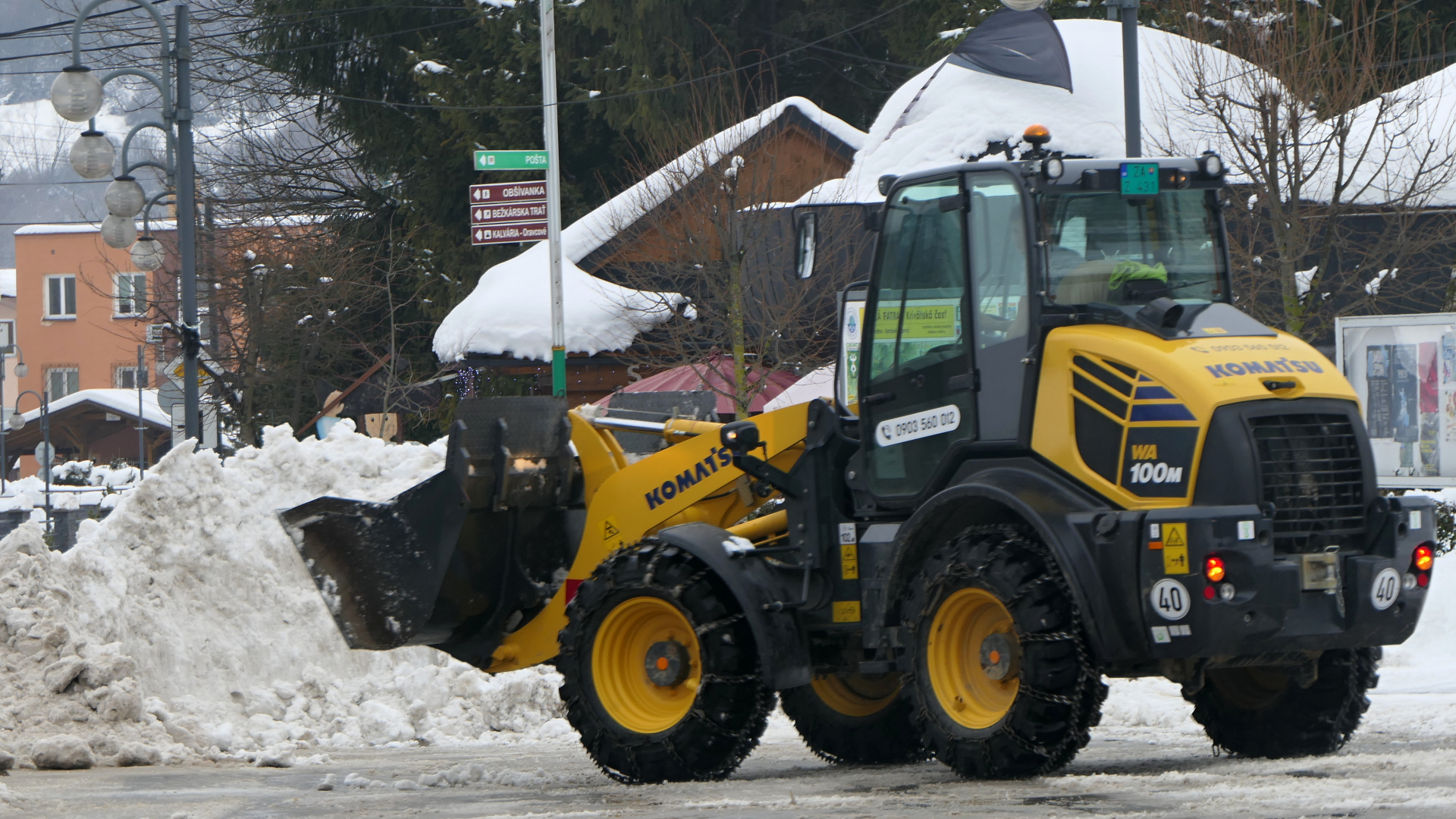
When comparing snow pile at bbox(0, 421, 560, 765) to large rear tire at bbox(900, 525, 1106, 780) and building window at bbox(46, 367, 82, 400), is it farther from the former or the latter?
building window at bbox(46, 367, 82, 400)

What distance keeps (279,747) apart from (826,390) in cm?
1102

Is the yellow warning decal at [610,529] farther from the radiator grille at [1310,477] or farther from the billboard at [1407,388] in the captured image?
the billboard at [1407,388]

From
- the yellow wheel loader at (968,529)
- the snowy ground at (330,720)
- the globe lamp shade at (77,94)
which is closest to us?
the yellow wheel loader at (968,529)

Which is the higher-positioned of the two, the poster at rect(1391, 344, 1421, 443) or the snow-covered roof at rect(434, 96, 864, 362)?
the snow-covered roof at rect(434, 96, 864, 362)

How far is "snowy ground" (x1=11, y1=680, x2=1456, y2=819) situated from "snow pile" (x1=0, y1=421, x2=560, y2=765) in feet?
1.61

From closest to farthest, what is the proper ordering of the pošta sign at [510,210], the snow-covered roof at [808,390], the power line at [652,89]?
1. the snow-covered roof at [808,390]
2. the pošta sign at [510,210]
3. the power line at [652,89]

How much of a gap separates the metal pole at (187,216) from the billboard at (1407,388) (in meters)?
11.9

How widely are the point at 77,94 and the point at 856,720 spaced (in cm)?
1264

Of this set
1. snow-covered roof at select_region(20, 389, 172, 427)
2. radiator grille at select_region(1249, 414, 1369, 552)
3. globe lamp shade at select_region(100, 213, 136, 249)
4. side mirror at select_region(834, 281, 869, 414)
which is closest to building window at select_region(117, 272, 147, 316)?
snow-covered roof at select_region(20, 389, 172, 427)

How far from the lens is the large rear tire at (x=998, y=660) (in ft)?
21.9

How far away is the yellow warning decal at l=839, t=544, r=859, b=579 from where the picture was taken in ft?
25.9

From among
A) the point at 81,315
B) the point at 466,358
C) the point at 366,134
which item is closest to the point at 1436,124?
the point at 466,358

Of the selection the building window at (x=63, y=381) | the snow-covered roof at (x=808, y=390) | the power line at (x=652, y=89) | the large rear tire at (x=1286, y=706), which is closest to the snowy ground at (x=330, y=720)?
the large rear tire at (x=1286, y=706)

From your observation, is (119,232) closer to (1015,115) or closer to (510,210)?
(510,210)
